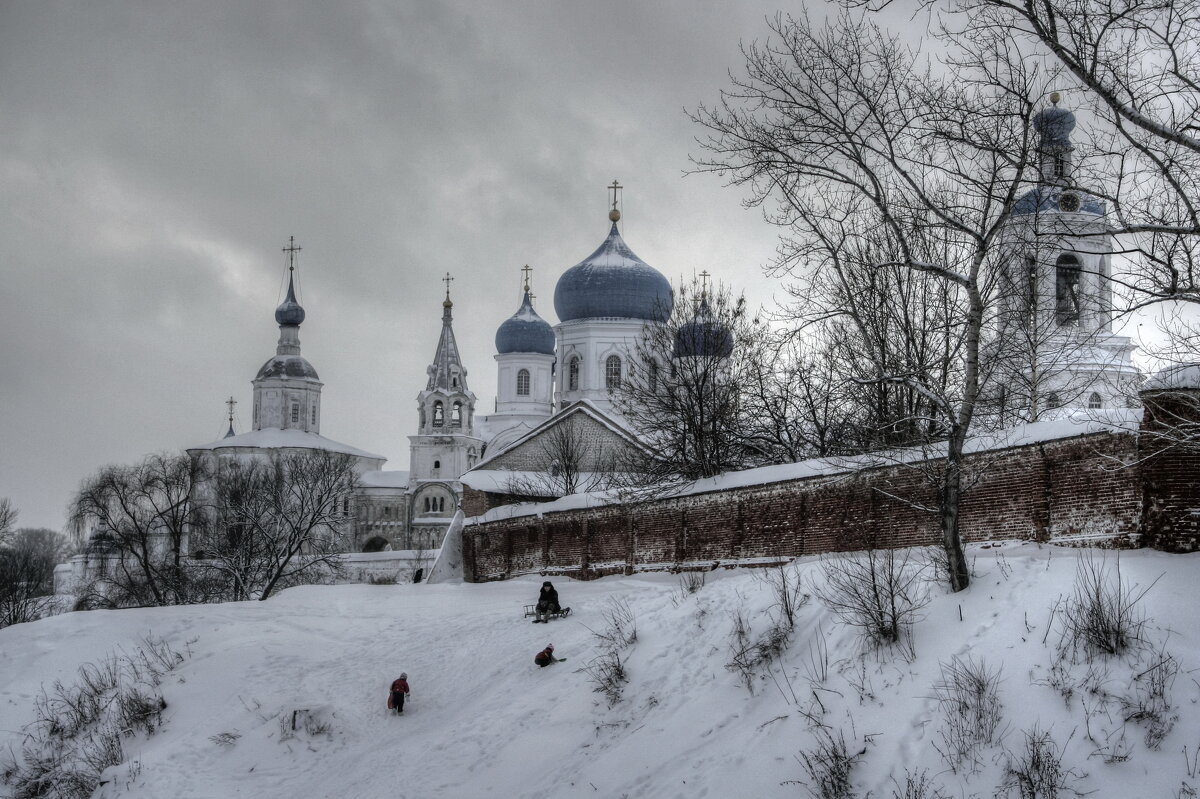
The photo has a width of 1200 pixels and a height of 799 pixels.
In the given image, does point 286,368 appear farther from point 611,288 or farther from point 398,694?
point 398,694

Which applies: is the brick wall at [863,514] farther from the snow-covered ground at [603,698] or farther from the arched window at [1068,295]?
the arched window at [1068,295]

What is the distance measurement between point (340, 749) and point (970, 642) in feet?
24.1

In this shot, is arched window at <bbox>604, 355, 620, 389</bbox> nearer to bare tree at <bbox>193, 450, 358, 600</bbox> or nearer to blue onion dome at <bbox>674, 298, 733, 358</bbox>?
bare tree at <bbox>193, 450, 358, 600</bbox>

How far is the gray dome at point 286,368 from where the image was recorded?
68062 millimetres

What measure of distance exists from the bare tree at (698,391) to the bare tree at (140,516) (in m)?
15.0

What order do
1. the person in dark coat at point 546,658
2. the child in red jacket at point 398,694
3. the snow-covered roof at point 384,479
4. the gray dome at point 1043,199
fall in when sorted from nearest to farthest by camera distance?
the gray dome at point 1043,199 < the person in dark coat at point 546,658 < the child in red jacket at point 398,694 < the snow-covered roof at point 384,479

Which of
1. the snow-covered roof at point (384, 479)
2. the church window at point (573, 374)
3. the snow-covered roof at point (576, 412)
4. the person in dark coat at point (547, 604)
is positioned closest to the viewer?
the person in dark coat at point (547, 604)

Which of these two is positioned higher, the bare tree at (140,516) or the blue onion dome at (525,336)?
the blue onion dome at (525,336)

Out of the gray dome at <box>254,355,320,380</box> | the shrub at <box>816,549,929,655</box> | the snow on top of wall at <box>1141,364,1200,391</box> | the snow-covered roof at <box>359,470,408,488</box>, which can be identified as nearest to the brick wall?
the snow on top of wall at <box>1141,364,1200,391</box>

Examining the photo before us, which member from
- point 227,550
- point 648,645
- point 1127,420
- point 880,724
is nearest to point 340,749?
point 648,645

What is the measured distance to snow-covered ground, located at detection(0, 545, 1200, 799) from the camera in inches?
341

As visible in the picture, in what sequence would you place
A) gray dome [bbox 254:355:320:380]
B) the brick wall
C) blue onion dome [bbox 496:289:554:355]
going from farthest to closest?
1. gray dome [bbox 254:355:320:380]
2. blue onion dome [bbox 496:289:554:355]
3. the brick wall

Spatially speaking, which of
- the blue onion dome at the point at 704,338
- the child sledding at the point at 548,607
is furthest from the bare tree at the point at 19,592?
the child sledding at the point at 548,607

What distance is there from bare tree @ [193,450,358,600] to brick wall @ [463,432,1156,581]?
37.6 ft
